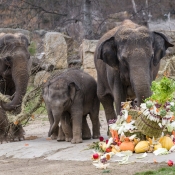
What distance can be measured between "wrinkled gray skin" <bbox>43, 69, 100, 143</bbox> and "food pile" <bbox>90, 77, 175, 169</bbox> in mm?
1514

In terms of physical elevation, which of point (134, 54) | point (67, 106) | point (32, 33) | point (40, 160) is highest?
point (32, 33)

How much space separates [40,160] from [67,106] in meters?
1.62

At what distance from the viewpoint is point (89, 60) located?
19.5 m

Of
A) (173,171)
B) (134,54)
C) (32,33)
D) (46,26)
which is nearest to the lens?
(173,171)

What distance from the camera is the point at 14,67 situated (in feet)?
36.4

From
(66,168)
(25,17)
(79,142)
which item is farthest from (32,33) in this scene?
(66,168)

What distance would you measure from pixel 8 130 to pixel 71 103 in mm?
1910

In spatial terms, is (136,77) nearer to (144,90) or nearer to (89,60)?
(144,90)

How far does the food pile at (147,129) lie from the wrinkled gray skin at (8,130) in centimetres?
303

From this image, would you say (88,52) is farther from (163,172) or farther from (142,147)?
(163,172)

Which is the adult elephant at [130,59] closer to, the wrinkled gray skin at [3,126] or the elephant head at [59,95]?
the elephant head at [59,95]

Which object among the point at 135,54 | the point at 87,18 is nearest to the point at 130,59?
the point at 135,54

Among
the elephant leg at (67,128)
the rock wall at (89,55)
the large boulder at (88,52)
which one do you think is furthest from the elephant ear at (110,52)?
the large boulder at (88,52)

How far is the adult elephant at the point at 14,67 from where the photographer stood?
35.9ft
